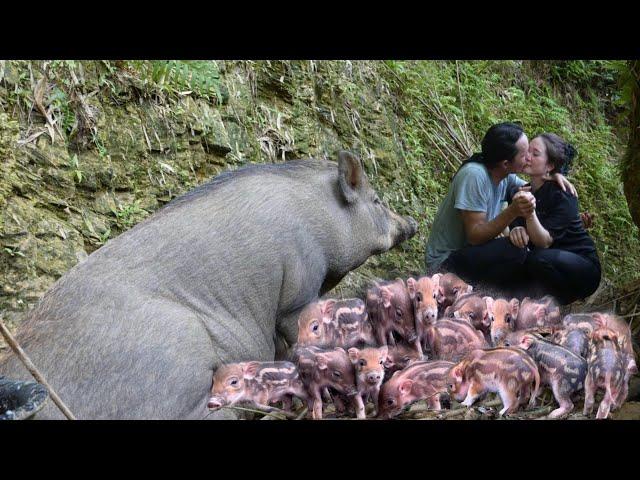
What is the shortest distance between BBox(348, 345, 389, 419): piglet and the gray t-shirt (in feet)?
2.51

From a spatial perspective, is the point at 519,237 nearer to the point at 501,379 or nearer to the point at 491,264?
the point at 491,264

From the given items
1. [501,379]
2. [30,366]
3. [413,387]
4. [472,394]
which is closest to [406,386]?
[413,387]

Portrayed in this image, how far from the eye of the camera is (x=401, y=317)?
130 inches

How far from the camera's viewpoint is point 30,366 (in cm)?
229

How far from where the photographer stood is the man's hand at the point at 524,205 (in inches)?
125

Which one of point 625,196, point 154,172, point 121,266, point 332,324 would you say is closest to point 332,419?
point 332,324

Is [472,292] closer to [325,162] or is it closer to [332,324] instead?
[332,324]

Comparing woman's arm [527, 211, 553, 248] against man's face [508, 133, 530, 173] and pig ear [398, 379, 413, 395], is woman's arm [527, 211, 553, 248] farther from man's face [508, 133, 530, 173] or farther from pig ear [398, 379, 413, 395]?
pig ear [398, 379, 413, 395]

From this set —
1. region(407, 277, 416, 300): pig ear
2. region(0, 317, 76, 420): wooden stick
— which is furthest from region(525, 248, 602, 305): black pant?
region(0, 317, 76, 420): wooden stick

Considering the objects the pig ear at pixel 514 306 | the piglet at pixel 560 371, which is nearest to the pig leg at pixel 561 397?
the piglet at pixel 560 371

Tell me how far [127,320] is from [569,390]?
5.31 ft

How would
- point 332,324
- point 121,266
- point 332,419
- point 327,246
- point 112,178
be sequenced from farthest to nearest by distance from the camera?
point 112,178, point 327,246, point 332,324, point 121,266, point 332,419

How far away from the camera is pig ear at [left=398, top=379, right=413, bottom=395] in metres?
2.79

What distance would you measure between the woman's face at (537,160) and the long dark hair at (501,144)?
0.22 feet
